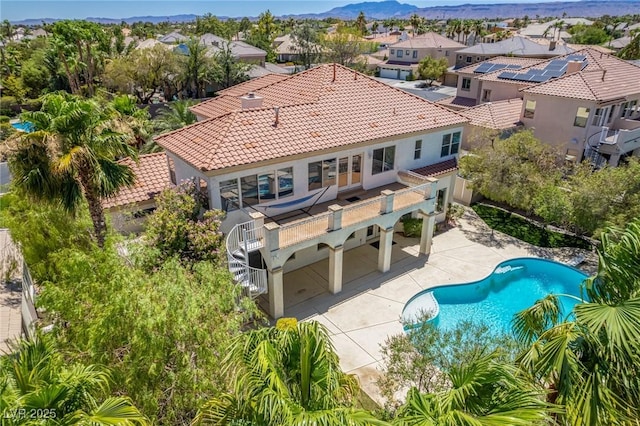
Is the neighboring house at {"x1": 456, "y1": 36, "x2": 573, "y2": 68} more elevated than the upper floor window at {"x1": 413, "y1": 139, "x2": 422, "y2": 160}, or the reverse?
the neighboring house at {"x1": 456, "y1": 36, "x2": 573, "y2": 68}

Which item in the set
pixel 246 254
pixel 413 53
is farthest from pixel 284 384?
pixel 413 53

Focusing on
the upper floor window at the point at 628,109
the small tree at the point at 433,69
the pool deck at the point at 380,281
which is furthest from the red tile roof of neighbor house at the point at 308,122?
the small tree at the point at 433,69

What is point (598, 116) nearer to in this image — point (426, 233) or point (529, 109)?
point (529, 109)

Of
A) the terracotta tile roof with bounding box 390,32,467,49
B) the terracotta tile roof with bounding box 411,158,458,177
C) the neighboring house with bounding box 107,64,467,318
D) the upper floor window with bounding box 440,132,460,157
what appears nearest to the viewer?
the neighboring house with bounding box 107,64,467,318

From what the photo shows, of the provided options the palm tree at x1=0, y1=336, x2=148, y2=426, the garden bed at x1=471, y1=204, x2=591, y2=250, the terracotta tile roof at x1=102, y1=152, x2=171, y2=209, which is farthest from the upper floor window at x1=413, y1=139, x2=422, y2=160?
the palm tree at x1=0, y1=336, x2=148, y2=426

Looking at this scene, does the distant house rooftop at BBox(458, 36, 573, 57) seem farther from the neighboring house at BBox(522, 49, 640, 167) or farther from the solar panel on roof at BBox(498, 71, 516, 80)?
the neighboring house at BBox(522, 49, 640, 167)
